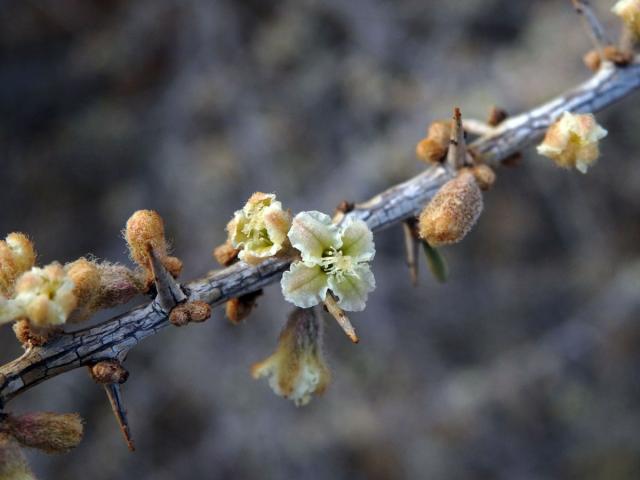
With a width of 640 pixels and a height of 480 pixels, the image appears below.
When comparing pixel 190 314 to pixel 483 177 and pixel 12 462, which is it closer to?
pixel 12 462

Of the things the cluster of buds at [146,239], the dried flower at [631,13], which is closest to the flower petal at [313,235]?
the cluster of buds at [146,239]

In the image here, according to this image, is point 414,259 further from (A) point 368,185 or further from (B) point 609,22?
(B) point 609,22

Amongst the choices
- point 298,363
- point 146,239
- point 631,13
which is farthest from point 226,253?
point 631,13

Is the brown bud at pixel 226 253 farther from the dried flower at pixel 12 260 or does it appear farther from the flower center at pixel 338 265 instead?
the dried flower at pixel 12 260

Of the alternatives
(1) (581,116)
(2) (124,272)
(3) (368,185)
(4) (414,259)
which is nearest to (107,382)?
(2) (124,272)

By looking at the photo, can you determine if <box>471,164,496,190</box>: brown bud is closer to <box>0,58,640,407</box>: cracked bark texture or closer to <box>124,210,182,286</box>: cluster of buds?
<box>0,58,640,407</box>: cracked bark texture

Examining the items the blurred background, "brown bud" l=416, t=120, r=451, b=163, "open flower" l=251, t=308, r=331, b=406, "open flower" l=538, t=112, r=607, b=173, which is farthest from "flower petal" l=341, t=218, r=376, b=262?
the blurred background
